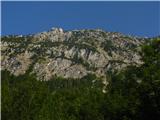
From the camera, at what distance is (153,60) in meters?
66.5

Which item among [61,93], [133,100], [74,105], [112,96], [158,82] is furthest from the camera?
[61,93]

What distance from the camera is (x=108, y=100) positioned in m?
77.0

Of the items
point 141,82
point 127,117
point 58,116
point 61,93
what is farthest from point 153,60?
point 61,93

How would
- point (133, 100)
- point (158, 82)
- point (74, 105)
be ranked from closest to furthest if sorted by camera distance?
point (158, 82) → point (133, 100) → point (74, 105)

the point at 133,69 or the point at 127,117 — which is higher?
the point at 133,69

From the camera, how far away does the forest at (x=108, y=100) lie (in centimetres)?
6475

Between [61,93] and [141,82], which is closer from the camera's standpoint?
[141,82]

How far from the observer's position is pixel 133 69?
69250 mm

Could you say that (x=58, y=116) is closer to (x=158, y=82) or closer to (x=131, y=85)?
(x=131, y=85)

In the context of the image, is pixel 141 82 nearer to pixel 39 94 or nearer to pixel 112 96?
pixel 112 96

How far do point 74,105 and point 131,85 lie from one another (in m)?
21.1

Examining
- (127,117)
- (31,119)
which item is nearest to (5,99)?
(31,119)

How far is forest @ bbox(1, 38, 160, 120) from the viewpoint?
64.8 metres

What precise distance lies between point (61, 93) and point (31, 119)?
23.1 metres
